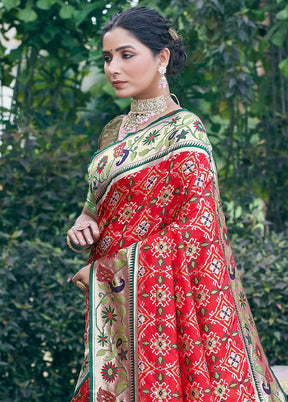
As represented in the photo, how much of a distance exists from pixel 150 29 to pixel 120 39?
11 cm

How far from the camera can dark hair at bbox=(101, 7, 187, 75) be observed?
2.07 meters

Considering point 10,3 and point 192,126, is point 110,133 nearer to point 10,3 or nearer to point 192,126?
point 192,126

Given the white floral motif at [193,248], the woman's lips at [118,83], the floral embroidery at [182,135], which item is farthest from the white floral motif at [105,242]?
the woman's lips at [118,83]

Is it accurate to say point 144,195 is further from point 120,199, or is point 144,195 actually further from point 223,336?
point 223,336

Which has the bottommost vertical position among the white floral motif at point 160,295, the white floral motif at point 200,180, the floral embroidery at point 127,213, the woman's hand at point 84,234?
the white floral motif at point 160,295

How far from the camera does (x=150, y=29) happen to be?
6.84 feet

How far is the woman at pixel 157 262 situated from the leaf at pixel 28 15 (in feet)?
7.23

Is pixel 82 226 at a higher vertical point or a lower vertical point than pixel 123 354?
higher

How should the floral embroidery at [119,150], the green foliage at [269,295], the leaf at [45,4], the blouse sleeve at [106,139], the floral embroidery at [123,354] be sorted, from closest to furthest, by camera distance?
the floral embroidery at [123,354]
the floral embroidery at [119,150]
the blouse sleeve at [106,139]
the green foliage at [269,295]
the leaf at [45,4]

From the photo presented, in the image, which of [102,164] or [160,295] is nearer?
[160,295]

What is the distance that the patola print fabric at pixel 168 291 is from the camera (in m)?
1.81

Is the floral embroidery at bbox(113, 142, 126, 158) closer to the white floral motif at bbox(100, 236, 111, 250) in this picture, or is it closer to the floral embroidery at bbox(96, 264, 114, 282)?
the white floral motif at bbox(100, 236, 111, 250)

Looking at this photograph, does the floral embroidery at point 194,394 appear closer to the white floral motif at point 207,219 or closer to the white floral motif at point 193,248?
the white floral motif at point 193,248

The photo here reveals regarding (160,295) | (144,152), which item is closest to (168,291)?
(160,295)
